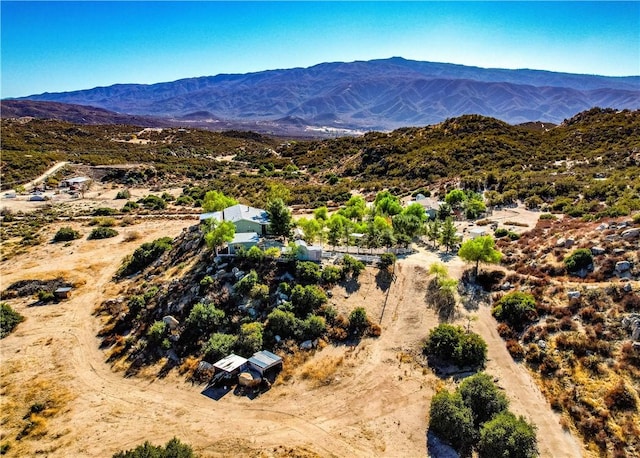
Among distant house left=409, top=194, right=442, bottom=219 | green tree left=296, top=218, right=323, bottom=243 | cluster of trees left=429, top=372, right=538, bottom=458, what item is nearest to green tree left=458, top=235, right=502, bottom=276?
cluster of trees left=429, top=372, right=538, bottom=458

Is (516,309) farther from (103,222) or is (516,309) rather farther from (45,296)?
(103,222)

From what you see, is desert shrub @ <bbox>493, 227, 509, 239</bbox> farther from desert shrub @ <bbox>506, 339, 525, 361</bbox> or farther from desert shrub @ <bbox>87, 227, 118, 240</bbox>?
desert shrub @ <bbox>87, 227, 118, 240</bbox>

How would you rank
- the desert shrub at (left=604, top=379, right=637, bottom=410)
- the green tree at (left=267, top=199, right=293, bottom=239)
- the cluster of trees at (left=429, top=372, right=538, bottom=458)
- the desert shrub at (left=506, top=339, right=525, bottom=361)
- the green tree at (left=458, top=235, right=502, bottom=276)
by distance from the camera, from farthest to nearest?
the green tree at (left=267, top=199, right=293, bottom=239)
the green tree at (left=458, top=235, right=502, bottom=276)
the desert shrub at (left=506, top=339, right=525, bottom=361)
the desert shrub at (left=604, top=379, right=637, bottom=410)
the cluster of trees at (left=429, top=372, right=538, bottom=458)

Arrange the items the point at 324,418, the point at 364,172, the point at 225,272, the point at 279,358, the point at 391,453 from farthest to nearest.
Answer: the point at 364,172 → the point at 225,272 → the point at 279,358 → the point at 324,418 → the point at 391,453

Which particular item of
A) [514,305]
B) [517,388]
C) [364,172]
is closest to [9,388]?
[517,388]

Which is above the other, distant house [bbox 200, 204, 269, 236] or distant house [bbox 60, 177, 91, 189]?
distant house [bbox 200, 204, 269, 236]

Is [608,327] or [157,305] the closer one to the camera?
[608,327]

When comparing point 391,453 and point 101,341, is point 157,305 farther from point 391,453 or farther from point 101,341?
point 391,453
